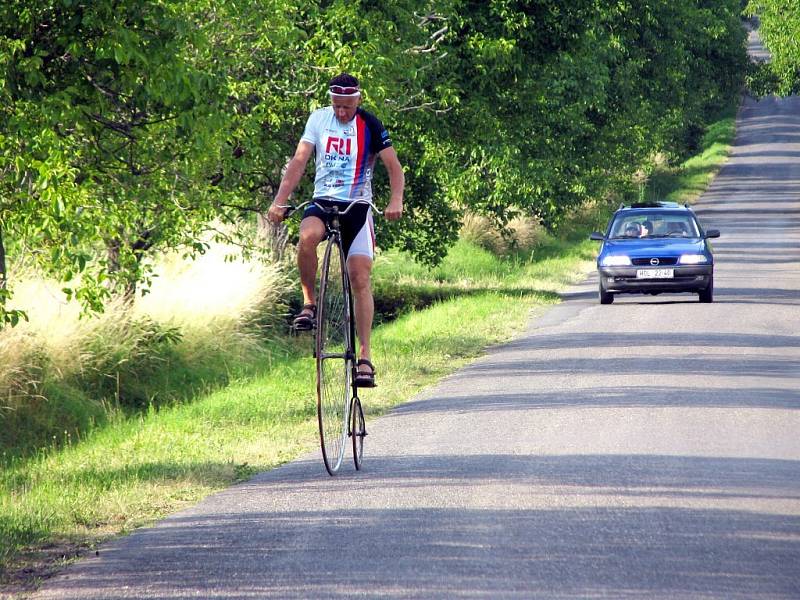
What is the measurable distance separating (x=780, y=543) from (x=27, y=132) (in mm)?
6283

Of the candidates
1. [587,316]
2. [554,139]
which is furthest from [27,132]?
[554,139]

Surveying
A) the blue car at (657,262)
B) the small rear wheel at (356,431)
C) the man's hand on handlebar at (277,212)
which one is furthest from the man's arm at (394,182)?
the blue car at (657,262)

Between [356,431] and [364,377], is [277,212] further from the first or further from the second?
[356,431]

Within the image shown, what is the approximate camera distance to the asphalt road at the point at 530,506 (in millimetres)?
6352

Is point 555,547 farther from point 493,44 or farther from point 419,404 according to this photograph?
point 493,44

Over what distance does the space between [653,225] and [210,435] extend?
14.6 m

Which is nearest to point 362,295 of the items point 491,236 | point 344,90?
point 344,90

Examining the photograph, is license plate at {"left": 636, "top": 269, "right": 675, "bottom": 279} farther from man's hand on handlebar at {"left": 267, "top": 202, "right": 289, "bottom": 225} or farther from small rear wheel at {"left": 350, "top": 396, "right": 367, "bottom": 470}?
man's hand on handlebar at {"left": 267, "top": 202, "right": 289, "bottom": 225}

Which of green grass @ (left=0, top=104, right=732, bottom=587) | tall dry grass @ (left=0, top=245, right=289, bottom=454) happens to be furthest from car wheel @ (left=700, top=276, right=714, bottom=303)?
tall dry grass @ (left=0, top=245, right=289, bottom=454)

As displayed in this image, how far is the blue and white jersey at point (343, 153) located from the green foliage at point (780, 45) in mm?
58334

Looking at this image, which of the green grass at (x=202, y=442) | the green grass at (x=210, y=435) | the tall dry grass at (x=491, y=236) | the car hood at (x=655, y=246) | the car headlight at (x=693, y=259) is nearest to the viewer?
the green grass at (x=210, y=435)

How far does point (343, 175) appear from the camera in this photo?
29.2 feet

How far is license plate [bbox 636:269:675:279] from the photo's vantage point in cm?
2400

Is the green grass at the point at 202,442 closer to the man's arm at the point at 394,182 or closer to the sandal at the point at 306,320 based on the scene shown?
the sandal at the point at 306,320
